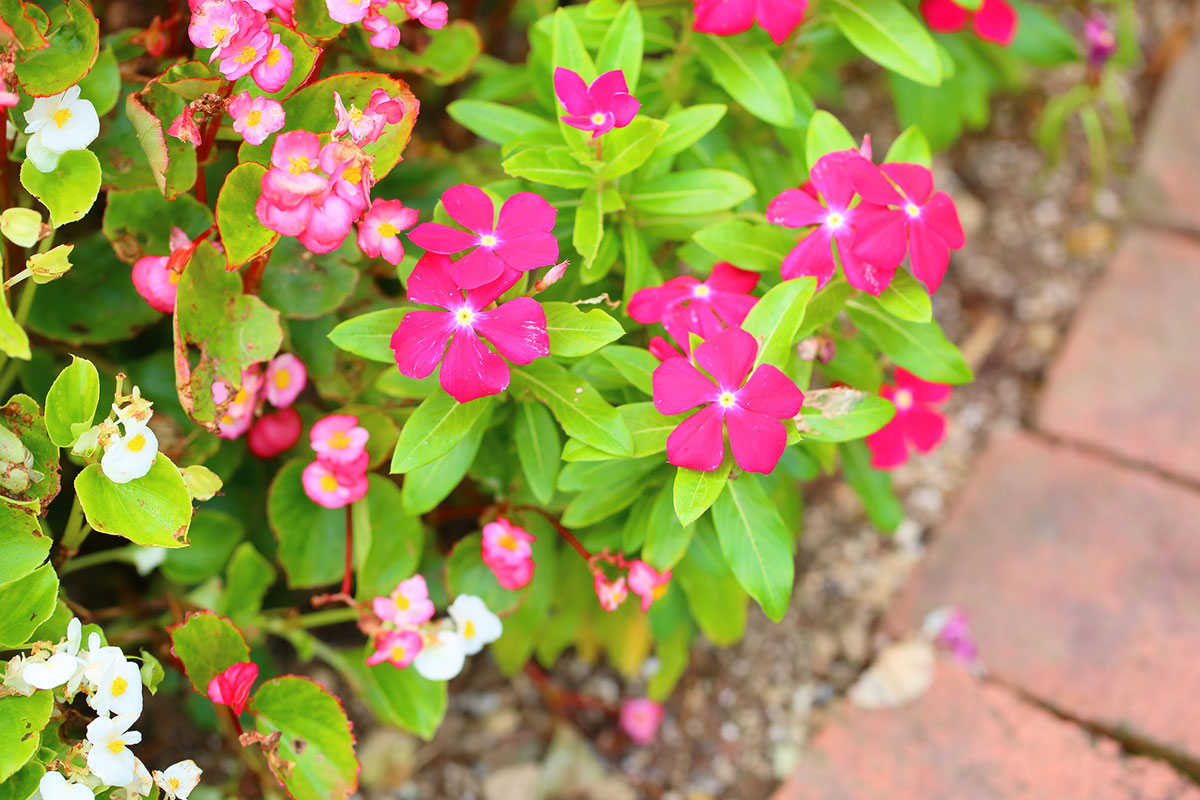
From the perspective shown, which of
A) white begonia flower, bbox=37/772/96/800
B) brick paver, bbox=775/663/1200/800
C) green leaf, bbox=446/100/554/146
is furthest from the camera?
brick paver, bbox=775/663/1200/800

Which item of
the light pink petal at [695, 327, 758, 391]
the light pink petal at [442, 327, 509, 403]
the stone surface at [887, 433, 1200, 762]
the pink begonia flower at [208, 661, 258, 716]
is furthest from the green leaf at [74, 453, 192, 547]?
the stone surface at [887, 433, 1200, 762]

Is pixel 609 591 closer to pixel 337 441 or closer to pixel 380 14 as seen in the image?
pixel 337 441

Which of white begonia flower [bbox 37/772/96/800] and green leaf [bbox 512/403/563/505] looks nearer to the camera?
white begonia flower [bbox 37/772/96/800]

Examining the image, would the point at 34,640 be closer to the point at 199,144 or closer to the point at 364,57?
the point at 199,144

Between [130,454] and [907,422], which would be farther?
[907,422]

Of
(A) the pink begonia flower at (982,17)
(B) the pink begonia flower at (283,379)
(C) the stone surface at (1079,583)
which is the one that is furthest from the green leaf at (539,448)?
(A) the pink begonia flower at (982,17)

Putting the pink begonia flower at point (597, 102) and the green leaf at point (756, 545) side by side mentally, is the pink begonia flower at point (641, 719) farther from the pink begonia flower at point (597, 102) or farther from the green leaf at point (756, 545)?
the pink begonia flower at point (597, 102)

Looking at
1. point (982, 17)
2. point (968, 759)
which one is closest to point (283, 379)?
point (968, 759)

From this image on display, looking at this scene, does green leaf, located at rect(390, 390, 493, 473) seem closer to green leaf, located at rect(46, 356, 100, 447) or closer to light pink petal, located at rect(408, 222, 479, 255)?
light pink petal, located at rect(408, 222, 479, 255)
